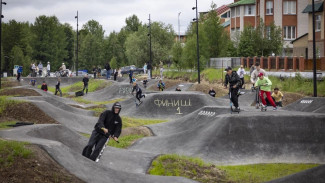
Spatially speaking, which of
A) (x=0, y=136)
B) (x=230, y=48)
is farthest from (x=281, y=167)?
(x=230, y=48)

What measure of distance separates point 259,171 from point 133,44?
80995 millimetres

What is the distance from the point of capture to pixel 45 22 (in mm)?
125375

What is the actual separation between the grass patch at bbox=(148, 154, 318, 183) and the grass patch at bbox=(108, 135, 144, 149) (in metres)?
5.34

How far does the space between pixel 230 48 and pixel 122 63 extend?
56862 mm

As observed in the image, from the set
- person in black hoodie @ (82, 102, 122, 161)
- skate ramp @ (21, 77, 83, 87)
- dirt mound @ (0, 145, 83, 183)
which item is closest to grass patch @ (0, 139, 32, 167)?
dirt mound @ (0, 145, 83, 183)

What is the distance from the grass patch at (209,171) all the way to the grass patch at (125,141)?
5.34 m

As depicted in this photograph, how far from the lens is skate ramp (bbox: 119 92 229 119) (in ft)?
112

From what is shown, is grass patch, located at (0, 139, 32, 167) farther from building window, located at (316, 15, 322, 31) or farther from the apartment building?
the apartment building

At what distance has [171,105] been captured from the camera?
114 ft

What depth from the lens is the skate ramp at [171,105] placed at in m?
34.1

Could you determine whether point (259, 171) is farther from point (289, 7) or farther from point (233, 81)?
point (289, 7)

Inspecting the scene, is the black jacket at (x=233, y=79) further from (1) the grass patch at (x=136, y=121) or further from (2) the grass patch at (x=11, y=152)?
(1) the grass patch at (x=136, y=121)

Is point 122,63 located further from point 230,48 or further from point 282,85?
point 282,85

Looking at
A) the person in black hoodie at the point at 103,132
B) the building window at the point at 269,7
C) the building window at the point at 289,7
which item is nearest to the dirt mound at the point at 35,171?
the person in black hoodie at the point at 103,132
